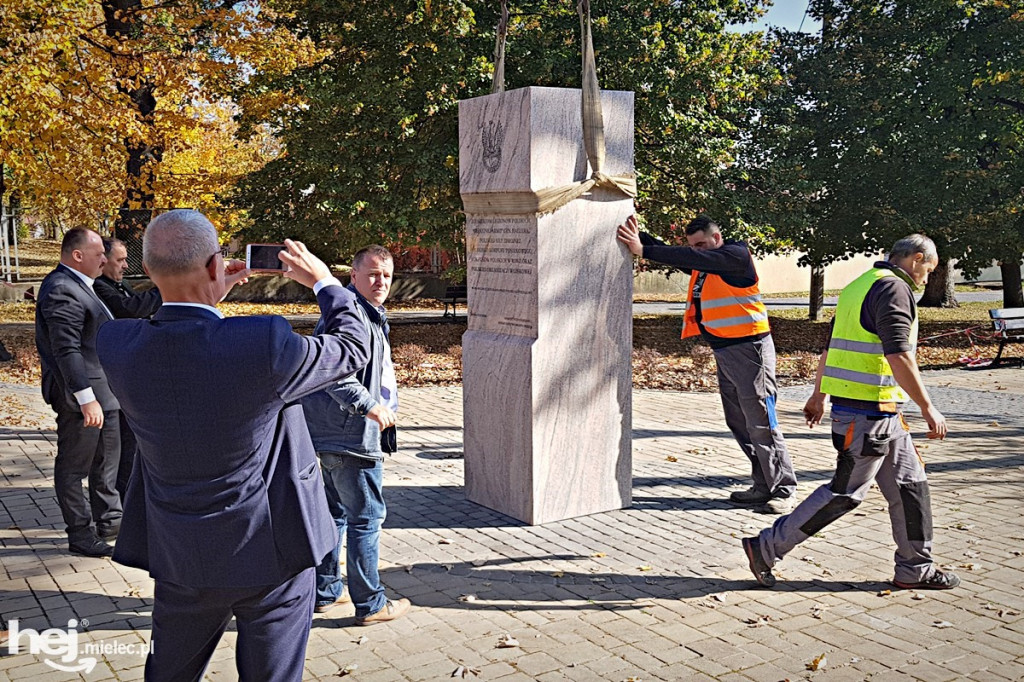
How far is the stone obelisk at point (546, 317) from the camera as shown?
7082 mm

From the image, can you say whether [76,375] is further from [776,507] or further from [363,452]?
[776,507]

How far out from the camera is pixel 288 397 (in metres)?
3.18

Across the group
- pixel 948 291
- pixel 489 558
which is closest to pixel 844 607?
pixel 489 558

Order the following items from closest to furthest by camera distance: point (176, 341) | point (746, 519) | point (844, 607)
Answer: point (176, 341), point (844, 607), point (746, 519)

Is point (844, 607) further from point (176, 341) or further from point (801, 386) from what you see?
point (801, 386)

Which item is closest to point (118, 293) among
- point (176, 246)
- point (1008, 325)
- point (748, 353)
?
point (176, 246)

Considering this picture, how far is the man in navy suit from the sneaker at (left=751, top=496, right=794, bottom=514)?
16.2 feet

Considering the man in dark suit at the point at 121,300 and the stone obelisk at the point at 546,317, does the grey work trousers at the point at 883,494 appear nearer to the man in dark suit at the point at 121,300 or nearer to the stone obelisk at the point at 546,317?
the stone obelisk at the point at 546,317

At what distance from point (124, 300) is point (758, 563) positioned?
4493 mm

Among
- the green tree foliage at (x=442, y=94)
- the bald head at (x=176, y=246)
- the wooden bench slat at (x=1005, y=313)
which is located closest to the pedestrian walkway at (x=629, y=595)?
the bald head at (x=176, y=246)

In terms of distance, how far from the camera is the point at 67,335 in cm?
641

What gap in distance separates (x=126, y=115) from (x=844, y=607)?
48.6 ft

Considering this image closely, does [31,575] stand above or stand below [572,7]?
below

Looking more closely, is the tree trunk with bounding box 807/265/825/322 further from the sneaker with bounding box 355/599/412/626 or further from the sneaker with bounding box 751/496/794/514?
the sneaker with bounding box 355/599/412/626
